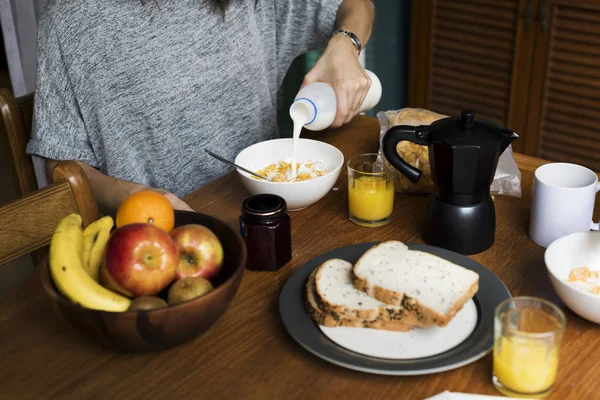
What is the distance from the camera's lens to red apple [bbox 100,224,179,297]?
879 millimetres

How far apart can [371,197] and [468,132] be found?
227 millimetres

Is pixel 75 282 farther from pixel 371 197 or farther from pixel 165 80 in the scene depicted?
pixel 165 80

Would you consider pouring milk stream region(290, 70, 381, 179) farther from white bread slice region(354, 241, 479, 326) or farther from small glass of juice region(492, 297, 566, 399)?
small glass of juice region(492, 297, 566, 399)

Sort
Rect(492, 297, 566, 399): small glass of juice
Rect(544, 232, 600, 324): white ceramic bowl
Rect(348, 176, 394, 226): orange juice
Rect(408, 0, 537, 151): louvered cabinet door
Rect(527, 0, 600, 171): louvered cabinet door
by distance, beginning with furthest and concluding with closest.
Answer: Rect(408, 0, 537, 151): louvered cabinet door, Rect(527, 0, 600, 171): louvered cabinet door, Rect(348, 176, 394, 226): orange juice, Rect(544, 232, 600, 324): white ceramic bowl, Rect(492, 297, 566, 399): small glass of juice

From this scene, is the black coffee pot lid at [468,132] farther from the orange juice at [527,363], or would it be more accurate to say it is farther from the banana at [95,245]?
the banana at [95,245]

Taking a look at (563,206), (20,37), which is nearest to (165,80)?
(563,206)

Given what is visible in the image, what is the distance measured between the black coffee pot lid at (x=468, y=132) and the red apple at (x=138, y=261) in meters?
0.48

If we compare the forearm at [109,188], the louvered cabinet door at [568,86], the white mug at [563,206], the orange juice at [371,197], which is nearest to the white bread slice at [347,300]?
the orange juice at [371,197]

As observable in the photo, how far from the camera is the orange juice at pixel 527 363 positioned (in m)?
0.82

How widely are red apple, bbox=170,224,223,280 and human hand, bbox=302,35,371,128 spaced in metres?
0.60

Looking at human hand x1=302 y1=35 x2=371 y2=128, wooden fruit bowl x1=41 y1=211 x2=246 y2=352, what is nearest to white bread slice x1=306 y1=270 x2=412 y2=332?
wooden fruit bowl x1=41 y1=211 x2=246 y2=352

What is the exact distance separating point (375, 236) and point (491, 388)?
0.41m

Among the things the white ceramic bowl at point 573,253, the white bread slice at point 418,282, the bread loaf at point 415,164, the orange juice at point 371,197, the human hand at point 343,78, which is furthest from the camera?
the human hand at point 343,78

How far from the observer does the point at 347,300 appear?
970 millimetres
